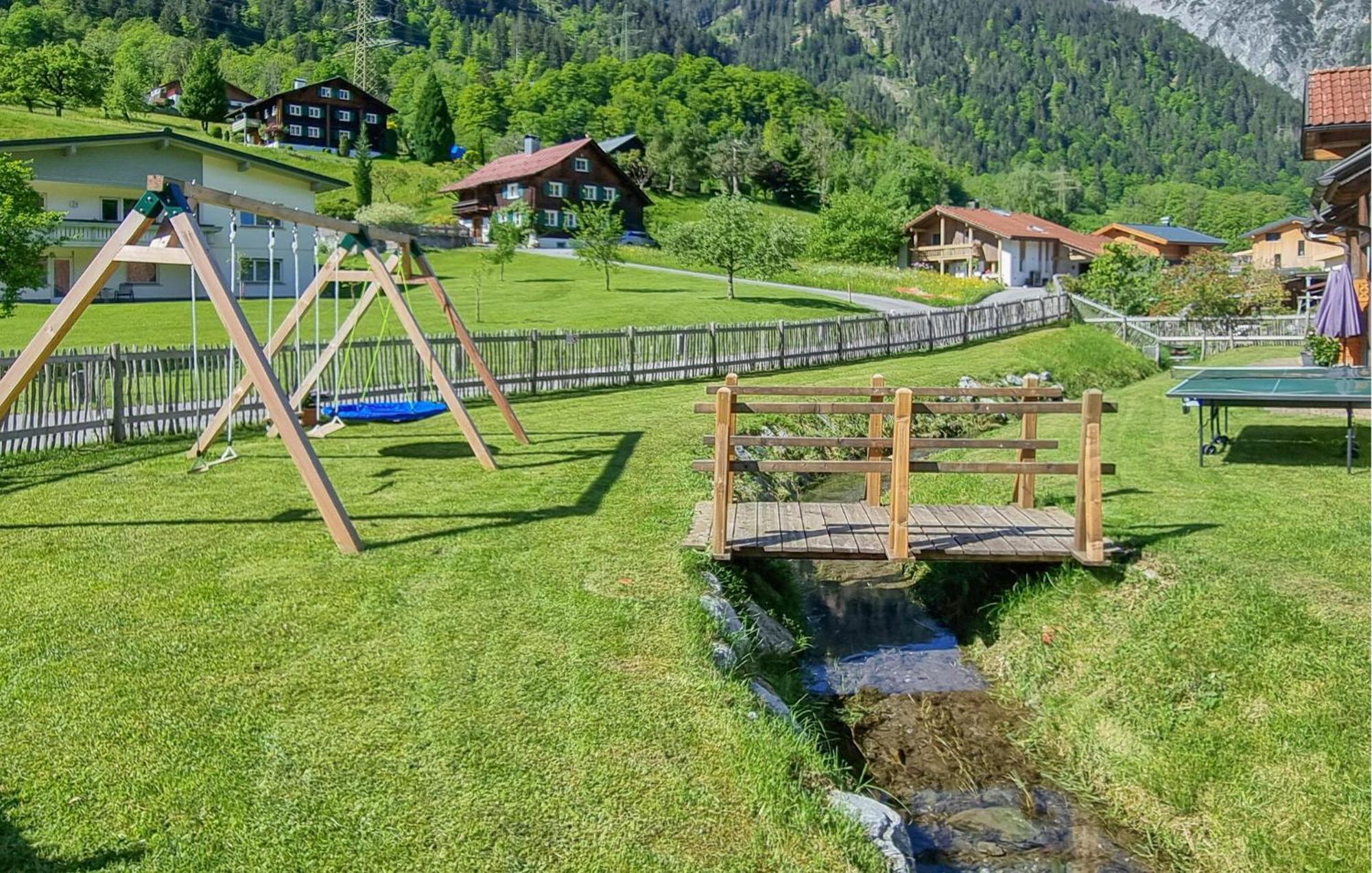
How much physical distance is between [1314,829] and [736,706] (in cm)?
275

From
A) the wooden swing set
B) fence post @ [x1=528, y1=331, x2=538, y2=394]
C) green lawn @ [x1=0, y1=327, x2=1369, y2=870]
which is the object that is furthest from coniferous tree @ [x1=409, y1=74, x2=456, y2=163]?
green lawn @ [x1=0, y1=327, x2=1369, y2=870]

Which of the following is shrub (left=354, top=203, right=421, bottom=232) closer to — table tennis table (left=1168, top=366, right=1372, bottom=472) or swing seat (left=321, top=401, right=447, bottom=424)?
swing seat (left=321, top=401, right=447, bottom=424)

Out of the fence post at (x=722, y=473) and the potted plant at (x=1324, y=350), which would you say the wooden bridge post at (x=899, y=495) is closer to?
the fence post at (x=722, y=473)

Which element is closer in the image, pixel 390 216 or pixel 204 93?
pixel 390 216

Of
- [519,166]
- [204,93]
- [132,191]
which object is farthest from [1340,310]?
[204,93]

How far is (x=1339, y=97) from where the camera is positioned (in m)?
20.5

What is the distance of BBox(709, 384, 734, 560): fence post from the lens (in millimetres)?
7328

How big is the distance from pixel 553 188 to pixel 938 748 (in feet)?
229

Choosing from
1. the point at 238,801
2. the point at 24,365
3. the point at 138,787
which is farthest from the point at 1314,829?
the point at 24,365

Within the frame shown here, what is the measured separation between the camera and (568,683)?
5.45m

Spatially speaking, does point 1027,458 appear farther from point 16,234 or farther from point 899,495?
point 16,234

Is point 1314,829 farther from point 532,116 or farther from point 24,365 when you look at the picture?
point 532,116

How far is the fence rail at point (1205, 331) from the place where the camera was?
103 feet

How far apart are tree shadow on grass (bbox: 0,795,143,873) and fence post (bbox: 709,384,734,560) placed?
433cm
